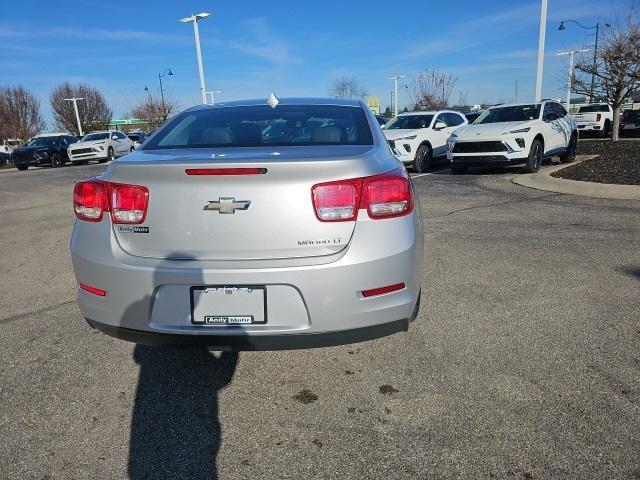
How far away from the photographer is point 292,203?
7.48 feet

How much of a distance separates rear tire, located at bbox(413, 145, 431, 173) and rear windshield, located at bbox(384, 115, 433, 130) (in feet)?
2.39

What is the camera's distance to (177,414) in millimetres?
2553

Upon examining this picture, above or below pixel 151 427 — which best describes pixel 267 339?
above

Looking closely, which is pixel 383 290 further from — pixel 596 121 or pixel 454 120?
pixel 596 121

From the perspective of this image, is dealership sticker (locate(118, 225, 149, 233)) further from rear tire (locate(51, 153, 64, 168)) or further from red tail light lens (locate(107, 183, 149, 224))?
rear tire (locate(51, 153, 64, 168))

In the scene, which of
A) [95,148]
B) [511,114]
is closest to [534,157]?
[511,114]

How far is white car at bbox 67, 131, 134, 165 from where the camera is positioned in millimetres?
25094

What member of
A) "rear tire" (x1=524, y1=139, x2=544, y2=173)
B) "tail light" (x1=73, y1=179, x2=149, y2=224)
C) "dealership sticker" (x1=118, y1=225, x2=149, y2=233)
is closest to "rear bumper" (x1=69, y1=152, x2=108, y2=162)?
"rear tire" (x1=524, y1=139, x2=544, y2=173)

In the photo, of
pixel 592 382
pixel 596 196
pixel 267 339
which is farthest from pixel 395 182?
pixel 596 196

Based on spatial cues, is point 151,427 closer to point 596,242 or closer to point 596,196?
point 596,242

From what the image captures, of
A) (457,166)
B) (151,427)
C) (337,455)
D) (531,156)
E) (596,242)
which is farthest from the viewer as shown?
(457,166)

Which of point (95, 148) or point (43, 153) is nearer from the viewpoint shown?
point (43, 153)

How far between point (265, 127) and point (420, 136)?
34.5 ft

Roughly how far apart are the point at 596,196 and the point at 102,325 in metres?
8.16
